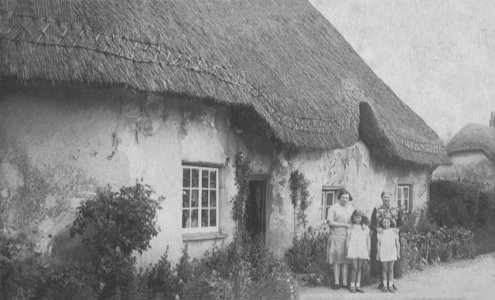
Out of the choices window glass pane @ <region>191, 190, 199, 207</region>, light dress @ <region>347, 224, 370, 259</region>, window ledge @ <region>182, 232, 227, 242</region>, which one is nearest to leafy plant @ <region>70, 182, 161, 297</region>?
window ledge @ <region>182, 232, 227, 242</region>

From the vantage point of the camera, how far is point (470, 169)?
27.9 meters

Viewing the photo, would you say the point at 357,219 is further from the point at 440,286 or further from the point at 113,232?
the point at 113,232

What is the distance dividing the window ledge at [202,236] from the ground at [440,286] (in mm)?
1728

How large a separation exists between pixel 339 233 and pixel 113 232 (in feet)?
13.7

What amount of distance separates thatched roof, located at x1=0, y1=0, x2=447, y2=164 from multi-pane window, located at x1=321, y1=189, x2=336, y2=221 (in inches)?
55.6

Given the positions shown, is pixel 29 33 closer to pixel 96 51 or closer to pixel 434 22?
pixel 96 51

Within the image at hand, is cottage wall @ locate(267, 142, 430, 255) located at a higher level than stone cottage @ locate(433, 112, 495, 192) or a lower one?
lower

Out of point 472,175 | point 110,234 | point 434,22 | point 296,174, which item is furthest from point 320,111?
point 434,22

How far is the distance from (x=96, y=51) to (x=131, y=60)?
0.55 m

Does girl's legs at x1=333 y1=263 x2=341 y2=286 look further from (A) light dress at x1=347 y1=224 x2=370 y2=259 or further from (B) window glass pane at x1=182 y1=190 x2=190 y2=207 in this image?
(B) window glass pane at x1=182 y1=190 x2=190 y2=207

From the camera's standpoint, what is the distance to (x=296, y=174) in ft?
41.4

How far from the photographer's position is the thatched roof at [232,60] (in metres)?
8.00

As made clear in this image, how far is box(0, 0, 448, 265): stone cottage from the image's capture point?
8234mm

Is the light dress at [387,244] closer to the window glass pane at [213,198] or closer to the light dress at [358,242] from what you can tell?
the light dress at [358,242]
